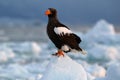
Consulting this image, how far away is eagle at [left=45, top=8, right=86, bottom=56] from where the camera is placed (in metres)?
6.84

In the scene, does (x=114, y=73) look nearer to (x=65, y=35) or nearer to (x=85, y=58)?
(x=65, y=35)

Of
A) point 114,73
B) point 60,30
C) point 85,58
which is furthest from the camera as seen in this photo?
point 85,58

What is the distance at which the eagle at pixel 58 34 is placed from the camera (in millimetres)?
6839

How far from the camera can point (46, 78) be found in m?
6.98

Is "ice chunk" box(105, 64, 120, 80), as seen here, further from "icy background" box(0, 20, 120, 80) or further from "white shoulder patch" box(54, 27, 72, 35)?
"icy background" box(0, 20, 120, 80)

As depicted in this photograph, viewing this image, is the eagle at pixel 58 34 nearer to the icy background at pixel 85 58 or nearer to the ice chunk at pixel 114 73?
the ice chunk at pixel 114 73

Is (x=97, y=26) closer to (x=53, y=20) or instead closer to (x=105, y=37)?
(x=105, y=37)

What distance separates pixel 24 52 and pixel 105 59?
6878mm

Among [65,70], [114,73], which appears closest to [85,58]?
[114,73]

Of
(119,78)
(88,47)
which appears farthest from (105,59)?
(119,78)

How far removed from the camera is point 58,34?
22.4ft

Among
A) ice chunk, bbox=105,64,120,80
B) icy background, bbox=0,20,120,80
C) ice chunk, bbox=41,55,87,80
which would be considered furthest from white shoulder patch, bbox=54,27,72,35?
icy background, bbox=0,20,120,80

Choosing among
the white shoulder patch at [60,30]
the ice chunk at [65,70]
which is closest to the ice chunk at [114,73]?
the ice chunk at [65,70]

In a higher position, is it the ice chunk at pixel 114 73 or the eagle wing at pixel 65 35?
the ice chunk at pixel 114 73
